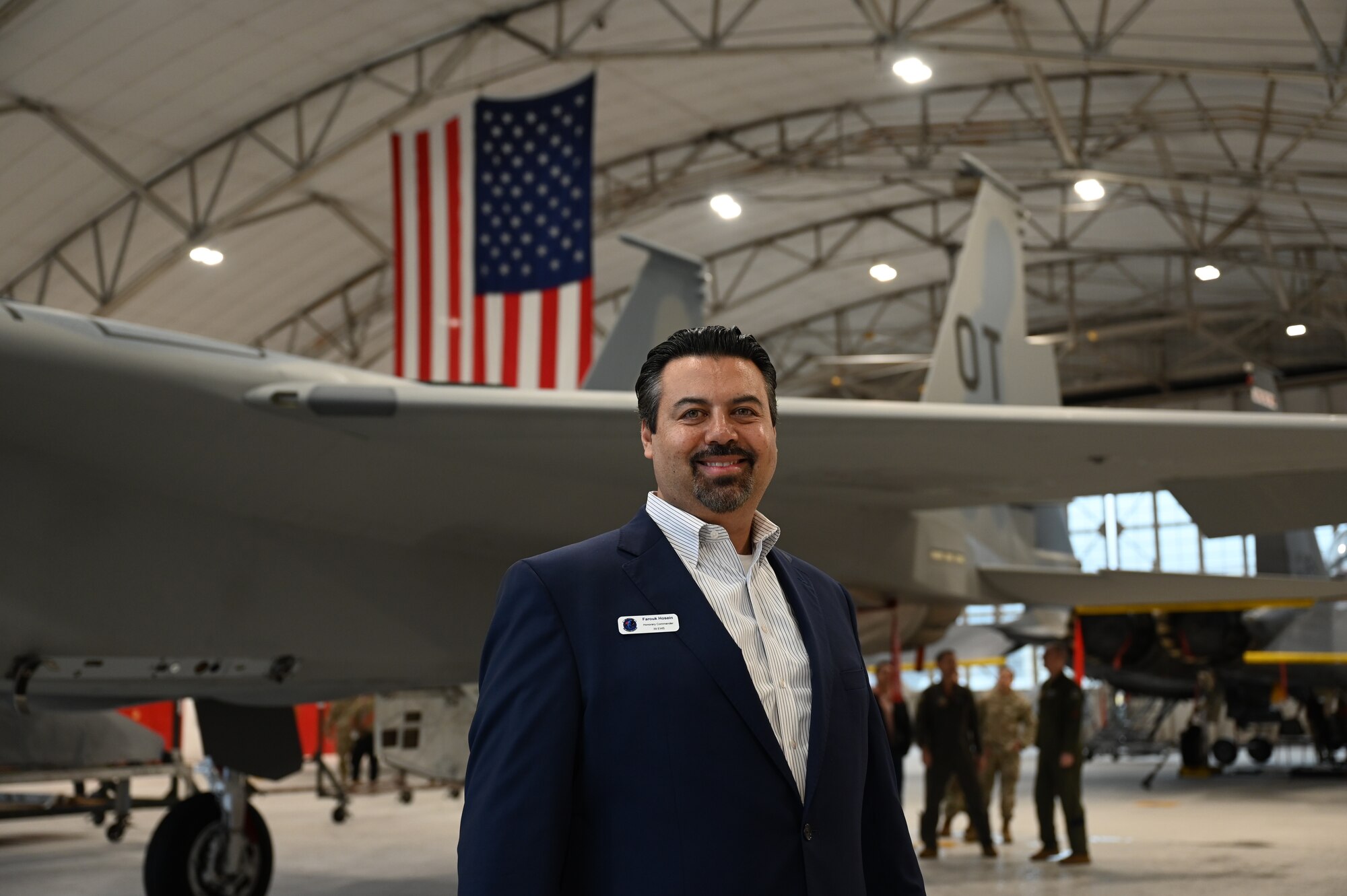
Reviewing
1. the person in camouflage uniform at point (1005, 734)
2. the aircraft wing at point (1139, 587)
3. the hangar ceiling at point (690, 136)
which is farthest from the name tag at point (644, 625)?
the hangar ceiling at point (690, 136)

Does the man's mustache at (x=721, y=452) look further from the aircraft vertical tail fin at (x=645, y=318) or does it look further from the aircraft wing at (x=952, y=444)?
the aircraft vertical tail fin at (x=645, y=318)

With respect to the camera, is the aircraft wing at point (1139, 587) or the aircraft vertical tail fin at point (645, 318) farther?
the aircraft wing at point (1139, 587)

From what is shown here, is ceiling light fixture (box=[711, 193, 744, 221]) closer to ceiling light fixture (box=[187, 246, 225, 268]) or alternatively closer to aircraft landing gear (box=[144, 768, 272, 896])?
ceiling light fixture (box=[187, 246, 225, 268])

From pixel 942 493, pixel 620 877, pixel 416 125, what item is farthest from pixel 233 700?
pixel 416 125

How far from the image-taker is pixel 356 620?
553 centimetres

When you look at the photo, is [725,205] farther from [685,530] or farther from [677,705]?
[677,705]

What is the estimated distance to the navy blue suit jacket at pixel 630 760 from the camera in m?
1.58

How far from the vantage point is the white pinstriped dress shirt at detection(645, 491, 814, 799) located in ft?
5.67

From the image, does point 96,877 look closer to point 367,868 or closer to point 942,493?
point 367,868

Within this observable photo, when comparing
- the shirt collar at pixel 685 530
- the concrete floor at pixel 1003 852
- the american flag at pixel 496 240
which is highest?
the american flag at pixel 496 240

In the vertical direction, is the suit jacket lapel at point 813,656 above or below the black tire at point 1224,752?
above

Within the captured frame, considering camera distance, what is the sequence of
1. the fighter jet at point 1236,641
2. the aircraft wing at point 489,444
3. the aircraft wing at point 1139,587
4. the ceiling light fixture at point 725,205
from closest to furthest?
1. the aircraft wing at point 489,444
2. the aircraft wing at point 1139,587
3. the fighter jet at point 1236,641
4. the ceiling light fixture at point 725,205

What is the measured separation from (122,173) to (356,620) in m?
12.5

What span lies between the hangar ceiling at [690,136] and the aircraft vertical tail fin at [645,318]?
6167 millimetres
